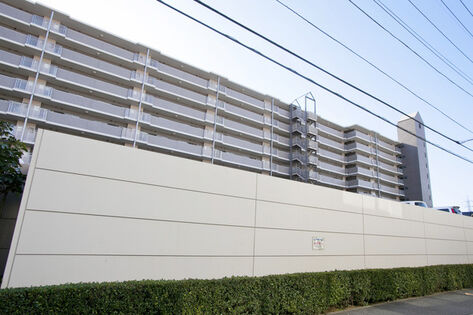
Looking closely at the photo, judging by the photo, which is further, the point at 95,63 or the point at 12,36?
the point at 95,63

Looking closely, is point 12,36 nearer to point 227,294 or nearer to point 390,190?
point 227,294

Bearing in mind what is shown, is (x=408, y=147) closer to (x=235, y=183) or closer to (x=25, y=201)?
(x=235, y=183)

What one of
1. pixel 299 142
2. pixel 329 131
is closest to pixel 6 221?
pixel 299 142

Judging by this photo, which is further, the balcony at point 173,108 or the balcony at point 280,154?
the balcony at point 280,154

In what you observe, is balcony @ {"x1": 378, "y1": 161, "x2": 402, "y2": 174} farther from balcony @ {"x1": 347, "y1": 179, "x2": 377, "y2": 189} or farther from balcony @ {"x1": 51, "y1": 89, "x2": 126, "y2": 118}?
balcony @ {"x1": 51, "y1": 89, "x2": 126, "y2": 118}

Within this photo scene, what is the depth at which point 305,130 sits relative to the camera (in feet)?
139

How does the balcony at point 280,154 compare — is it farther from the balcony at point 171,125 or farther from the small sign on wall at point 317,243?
the small sign on wall at point 317,243

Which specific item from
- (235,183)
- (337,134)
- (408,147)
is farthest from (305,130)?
(235,183)

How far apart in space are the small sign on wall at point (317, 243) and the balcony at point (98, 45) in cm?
2881

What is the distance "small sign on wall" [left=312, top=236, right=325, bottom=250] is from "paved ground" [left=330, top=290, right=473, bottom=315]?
6.20 ft

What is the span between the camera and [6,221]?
6164mm

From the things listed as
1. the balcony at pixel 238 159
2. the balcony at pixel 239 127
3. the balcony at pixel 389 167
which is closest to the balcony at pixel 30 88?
the balcony at pixel 238 159

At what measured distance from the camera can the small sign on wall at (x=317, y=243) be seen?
8.87 m

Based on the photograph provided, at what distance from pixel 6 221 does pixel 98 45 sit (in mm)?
27702
